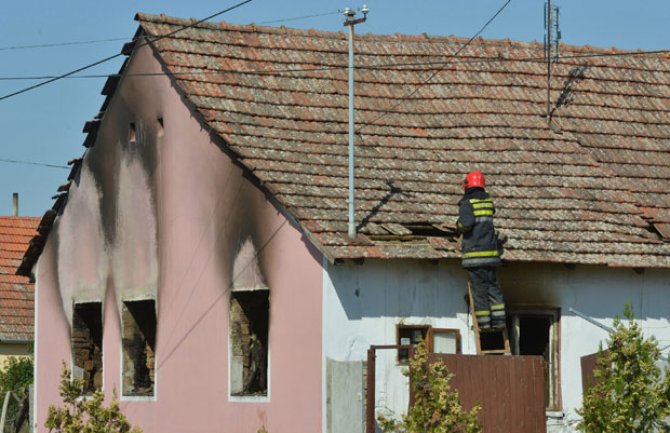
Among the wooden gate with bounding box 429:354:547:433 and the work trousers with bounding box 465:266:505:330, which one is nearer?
the wooden gate with bounding box 429:354:547:433

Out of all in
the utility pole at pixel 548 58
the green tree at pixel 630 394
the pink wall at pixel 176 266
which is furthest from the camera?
the utility pole at pixel 548 58

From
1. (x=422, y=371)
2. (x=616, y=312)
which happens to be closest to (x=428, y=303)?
(x=616, y=312)

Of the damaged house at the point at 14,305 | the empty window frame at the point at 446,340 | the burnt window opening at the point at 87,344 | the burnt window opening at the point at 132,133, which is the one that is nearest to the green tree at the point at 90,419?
the empty window frame at the point at 446,340

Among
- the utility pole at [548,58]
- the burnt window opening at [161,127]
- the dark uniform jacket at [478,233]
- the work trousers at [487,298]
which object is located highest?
the utility pole at [548,58]

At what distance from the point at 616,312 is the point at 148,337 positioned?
7.15m

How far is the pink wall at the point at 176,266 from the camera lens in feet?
68.3

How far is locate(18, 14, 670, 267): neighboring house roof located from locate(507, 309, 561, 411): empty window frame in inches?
34.1

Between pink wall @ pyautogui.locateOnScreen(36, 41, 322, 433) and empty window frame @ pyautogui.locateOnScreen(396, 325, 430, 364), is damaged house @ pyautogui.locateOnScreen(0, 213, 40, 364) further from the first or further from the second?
empty window frame @ pyautogui.locateOnScreen(396, 325, 430, 364)

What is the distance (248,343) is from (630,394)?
7292 mm

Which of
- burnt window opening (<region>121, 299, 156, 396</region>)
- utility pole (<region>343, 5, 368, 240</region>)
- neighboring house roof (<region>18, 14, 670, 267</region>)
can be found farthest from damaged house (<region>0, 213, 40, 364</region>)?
utility pole (<region>343, 5, 368, 240</region>)

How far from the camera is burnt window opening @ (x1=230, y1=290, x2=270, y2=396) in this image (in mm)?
21984

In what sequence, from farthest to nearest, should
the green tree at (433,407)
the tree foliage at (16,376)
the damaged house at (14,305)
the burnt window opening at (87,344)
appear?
the damaged house at (14,305)
the tree foliage at (16,376)
the burnt window opening at (87,344)
the green tree at (433,407)

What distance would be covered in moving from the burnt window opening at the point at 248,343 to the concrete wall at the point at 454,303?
2076 mm

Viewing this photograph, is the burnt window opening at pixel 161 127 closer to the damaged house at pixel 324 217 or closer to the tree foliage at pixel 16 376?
the damaged house at pixel 324 217
